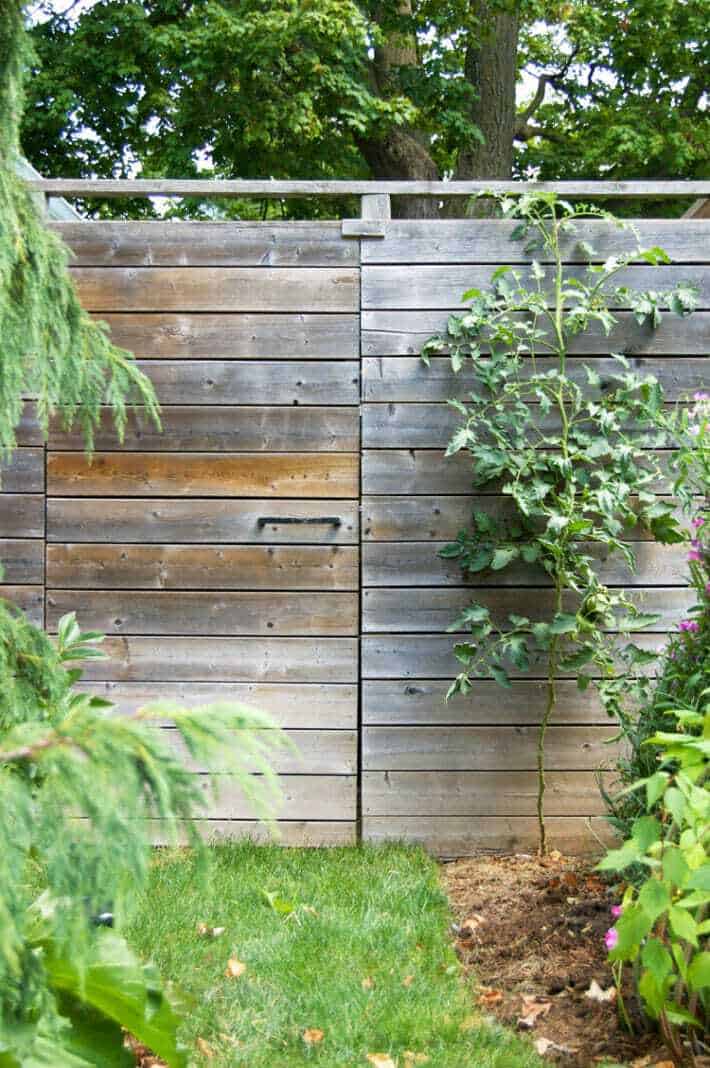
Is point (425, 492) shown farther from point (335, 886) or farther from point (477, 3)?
point (477, 3)

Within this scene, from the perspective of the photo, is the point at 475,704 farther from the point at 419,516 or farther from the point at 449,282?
the point at 449,282

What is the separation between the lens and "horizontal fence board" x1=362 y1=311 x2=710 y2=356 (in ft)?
12.2

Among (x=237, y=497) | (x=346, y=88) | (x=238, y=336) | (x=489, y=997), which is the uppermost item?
(x=346, y=88)

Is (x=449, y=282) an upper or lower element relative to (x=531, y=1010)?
upper

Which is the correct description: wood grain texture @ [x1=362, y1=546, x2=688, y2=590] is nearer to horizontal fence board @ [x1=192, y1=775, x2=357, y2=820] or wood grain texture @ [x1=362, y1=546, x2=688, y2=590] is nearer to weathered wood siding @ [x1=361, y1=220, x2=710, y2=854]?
weathered wood siding @ [x1=361, y1=220, x2=710, y2=854]

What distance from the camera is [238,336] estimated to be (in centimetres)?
371

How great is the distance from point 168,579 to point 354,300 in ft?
3.89

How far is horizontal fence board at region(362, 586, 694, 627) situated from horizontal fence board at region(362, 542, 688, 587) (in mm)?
29

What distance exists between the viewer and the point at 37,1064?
1670 millimetres

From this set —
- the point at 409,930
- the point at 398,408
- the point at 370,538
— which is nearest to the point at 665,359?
the point at 398,408

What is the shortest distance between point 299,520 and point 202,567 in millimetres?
382

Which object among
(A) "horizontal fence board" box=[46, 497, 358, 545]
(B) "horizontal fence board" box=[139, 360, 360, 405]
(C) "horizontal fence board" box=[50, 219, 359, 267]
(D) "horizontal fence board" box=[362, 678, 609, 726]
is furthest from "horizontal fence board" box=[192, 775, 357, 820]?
(C) "horizontal fence board" box=[50, 219, 359, 267]

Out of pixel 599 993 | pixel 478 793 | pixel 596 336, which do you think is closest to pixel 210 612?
pixel 478 793

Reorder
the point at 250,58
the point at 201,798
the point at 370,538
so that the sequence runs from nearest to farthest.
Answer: the point at 201,798, the point at 370,538, the point at 250,58
